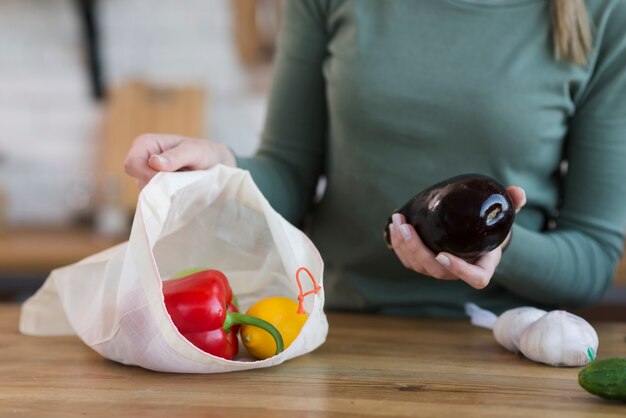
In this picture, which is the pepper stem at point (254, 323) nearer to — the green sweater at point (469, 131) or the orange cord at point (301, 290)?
the orange cord at point (301, 290)

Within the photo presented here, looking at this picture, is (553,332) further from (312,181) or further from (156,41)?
(156,41)

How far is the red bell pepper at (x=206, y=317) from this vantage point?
2.55 ft

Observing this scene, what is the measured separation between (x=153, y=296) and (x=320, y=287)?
0.56 feet

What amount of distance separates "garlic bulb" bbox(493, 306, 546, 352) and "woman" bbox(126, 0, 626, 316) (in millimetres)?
105

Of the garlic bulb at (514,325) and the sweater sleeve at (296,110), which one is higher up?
the sweater sleeve at (296,110)

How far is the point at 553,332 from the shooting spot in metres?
0.81

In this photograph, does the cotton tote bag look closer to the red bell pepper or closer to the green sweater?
the red bell pepper

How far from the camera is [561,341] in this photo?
81 centimetres

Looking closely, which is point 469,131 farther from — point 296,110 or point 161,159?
point 161,159

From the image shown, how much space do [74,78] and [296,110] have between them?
4.90ft

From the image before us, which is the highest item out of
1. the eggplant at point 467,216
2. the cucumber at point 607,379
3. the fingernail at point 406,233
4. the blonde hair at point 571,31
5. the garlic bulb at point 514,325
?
the blonde hair at point 571,31

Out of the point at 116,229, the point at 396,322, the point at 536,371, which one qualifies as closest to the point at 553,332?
the point at 536,371

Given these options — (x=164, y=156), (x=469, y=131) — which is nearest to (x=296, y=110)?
(x=469, y=131)

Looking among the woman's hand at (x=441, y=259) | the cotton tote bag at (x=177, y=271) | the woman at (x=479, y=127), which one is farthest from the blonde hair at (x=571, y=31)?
the cotton tote bag at (x=177, y=271)
